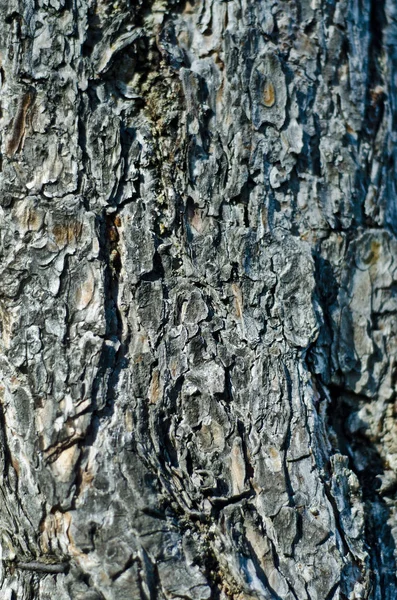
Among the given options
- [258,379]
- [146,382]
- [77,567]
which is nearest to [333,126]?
[258,379]

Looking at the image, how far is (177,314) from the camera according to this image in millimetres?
1579

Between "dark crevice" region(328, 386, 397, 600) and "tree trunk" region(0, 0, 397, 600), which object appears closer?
"tree trunk" region(0, 0, 397, 600)

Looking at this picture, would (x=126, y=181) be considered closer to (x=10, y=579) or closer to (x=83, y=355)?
(x=83, y=355)

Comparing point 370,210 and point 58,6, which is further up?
point 58,6

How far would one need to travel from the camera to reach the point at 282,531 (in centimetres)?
153

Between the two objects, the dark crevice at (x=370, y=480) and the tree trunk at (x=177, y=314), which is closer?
the tree trunk at (x=177, y=314)

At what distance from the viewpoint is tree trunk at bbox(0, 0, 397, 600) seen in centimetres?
149

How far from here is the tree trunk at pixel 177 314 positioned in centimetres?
149

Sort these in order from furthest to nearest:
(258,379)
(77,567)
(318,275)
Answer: (318,275) < (258,379) < (77,567)

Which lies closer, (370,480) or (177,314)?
(177,314)

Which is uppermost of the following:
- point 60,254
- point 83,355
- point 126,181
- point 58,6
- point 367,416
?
point 58,6

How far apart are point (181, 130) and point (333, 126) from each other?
0.43m

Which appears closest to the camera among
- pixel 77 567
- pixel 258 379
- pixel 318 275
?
pixel 77 567

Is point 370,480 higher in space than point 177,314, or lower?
lower
